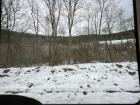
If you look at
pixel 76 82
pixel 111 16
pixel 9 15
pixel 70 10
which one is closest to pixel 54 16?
pixel 70 10

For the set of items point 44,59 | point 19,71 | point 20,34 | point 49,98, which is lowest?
point 49,98

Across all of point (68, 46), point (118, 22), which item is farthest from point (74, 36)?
point (118, 22)

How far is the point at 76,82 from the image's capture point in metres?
2.13

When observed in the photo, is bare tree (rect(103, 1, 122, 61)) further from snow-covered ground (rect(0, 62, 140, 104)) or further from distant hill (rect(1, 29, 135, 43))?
snow-covered ground (rect(0, 62, 140, 104))

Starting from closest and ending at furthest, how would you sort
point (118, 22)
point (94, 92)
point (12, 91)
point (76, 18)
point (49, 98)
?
point (49, 98) → point (94, 92) → point (12, 91) → point (118, 22) → point (76, 18)

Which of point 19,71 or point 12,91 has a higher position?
point 19,71

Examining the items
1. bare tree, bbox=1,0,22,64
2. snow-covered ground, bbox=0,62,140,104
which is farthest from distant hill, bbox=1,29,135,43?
snow-covered ground, bbox=0,62,140,104

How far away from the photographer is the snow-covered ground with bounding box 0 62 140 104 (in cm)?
171

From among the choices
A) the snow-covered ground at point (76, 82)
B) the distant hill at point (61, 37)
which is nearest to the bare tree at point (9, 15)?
the distant hill at point (61, 37)

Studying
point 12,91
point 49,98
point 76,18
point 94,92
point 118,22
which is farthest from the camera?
point 76,18

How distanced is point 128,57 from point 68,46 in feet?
2.94

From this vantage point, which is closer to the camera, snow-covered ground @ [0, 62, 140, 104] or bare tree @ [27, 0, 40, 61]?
snow-covered ground @ [0, 62, 140, 104]

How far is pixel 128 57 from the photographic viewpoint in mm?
2135

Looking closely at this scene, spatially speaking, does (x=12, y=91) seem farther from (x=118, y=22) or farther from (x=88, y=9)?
(x=118, y=22)
